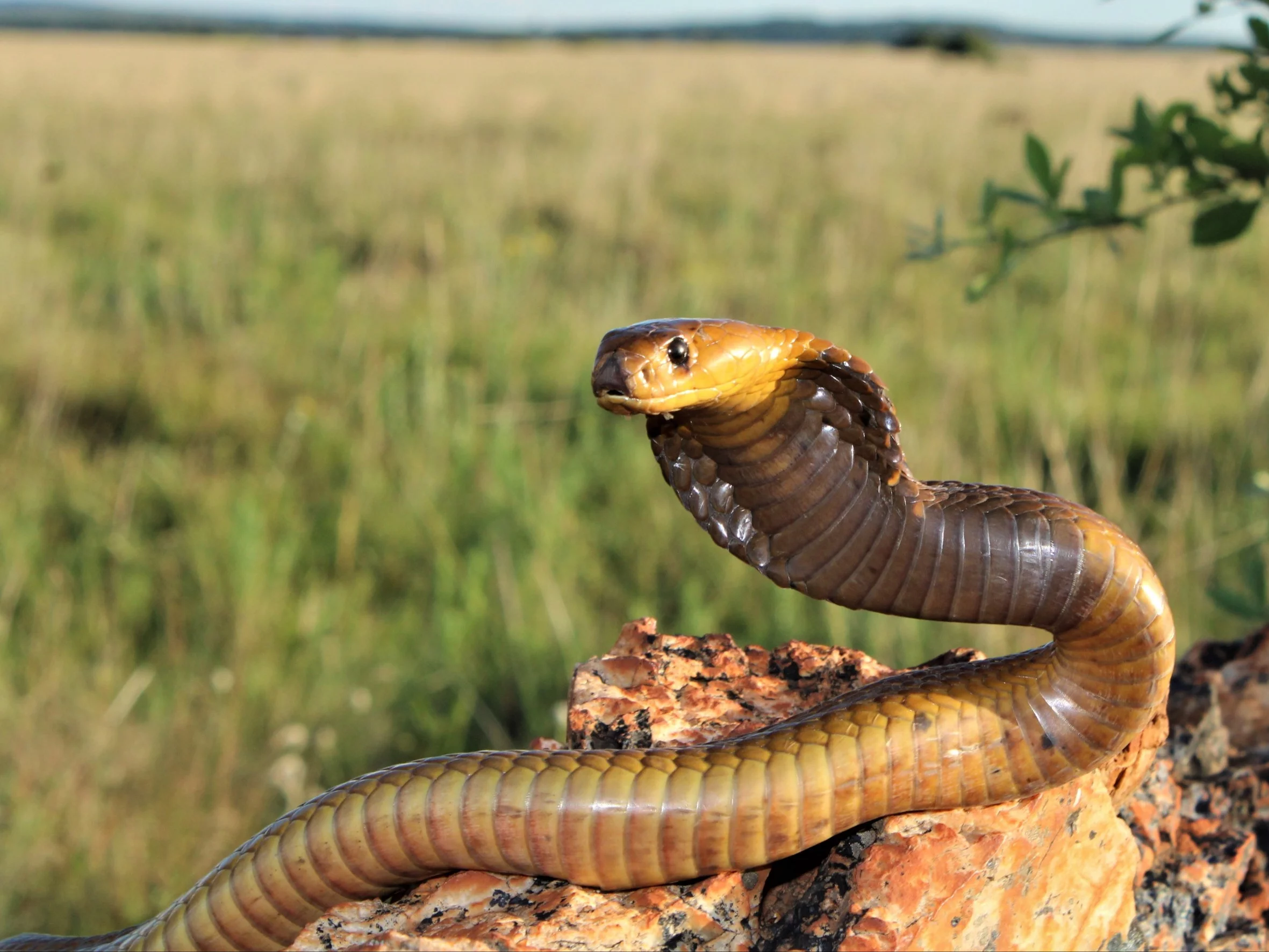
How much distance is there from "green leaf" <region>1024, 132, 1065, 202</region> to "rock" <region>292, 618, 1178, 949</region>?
1263mm

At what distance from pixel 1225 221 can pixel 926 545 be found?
150 cm

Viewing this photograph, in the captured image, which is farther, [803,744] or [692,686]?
[692,686]

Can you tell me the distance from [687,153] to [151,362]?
8023 millimetres

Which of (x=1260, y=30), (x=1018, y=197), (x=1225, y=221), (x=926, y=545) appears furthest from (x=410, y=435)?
(x=926, y=545)

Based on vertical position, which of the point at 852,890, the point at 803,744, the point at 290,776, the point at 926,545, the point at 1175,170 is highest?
the point at 1175,170

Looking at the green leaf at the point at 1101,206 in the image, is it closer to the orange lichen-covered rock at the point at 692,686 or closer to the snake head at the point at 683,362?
the orange lichen-covered rock at the point at 692,686

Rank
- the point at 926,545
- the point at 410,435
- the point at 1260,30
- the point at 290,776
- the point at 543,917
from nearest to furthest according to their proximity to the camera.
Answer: the point at 543,917 < the point at 926,545 < the point at 1260,30 < the point at 290,776 < the point at 410,435

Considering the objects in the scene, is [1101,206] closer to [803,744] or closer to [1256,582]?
[1256,582]

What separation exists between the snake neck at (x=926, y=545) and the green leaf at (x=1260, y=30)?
1.32 m

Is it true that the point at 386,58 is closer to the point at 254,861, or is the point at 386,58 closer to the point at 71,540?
the point at 71,540

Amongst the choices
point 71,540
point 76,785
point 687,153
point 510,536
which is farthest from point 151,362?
point 687,153

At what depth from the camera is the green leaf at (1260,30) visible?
239 cm

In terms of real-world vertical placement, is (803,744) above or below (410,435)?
above

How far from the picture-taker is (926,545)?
1684 millimetres
